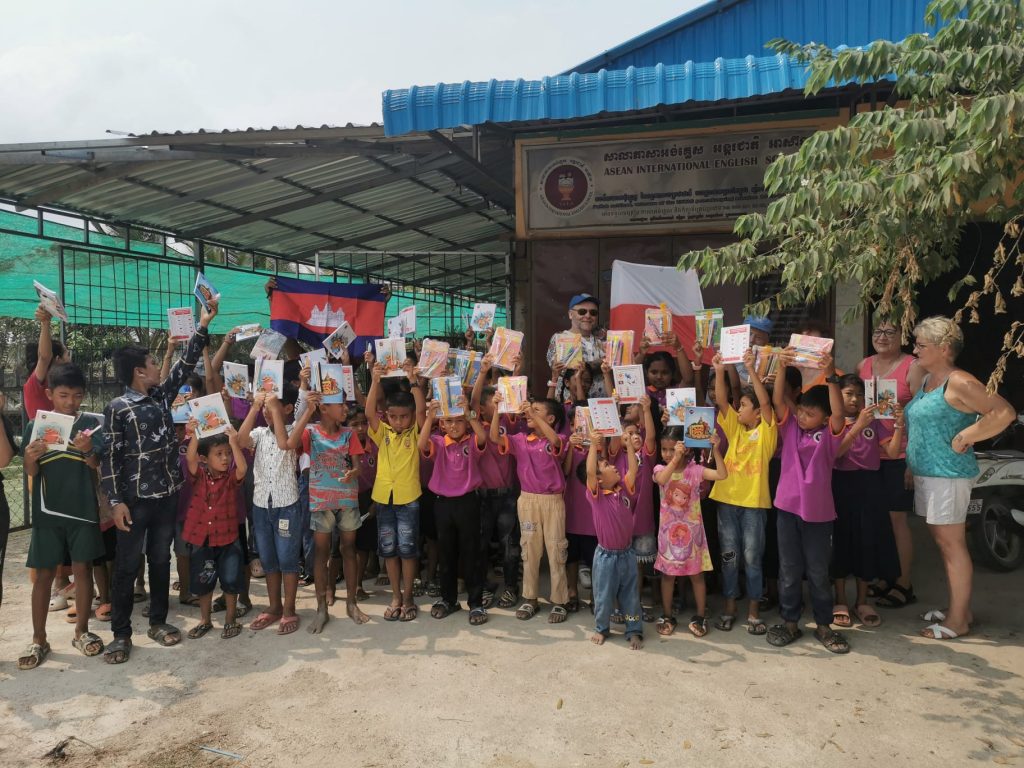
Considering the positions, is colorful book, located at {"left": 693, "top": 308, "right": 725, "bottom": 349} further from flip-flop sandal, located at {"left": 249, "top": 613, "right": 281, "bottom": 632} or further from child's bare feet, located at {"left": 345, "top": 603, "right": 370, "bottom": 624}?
flip-flop sandal, located at {"left": 249, "top": 613, "right": 281, "bottom": 632}

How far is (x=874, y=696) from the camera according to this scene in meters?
3.45

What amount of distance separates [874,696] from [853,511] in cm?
131

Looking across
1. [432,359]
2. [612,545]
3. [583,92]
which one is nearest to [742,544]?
[612,545]

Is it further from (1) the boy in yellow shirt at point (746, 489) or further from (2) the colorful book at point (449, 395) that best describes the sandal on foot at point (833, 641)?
(2) the colorful book at point (449, 395)

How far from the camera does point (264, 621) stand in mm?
4453

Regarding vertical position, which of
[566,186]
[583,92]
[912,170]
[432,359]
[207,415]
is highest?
[583,92]

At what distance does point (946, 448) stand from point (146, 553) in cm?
485

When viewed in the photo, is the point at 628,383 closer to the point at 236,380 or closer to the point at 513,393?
the point at 513,393

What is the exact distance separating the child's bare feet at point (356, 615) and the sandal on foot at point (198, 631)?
86cm

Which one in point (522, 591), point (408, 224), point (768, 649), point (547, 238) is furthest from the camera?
point (408, 224)

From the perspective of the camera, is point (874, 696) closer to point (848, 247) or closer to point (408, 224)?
point (848, 247)

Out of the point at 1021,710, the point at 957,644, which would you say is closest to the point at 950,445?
the point at 957,644

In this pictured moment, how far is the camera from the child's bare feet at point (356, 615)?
14.8 feet

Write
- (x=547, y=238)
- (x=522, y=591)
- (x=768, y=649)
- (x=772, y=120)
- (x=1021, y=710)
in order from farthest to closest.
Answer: (x=547, y=238)
(x=772, y=120)
(x=522, y=591)
(x=768, y=649)
(x=1021, y=710)
